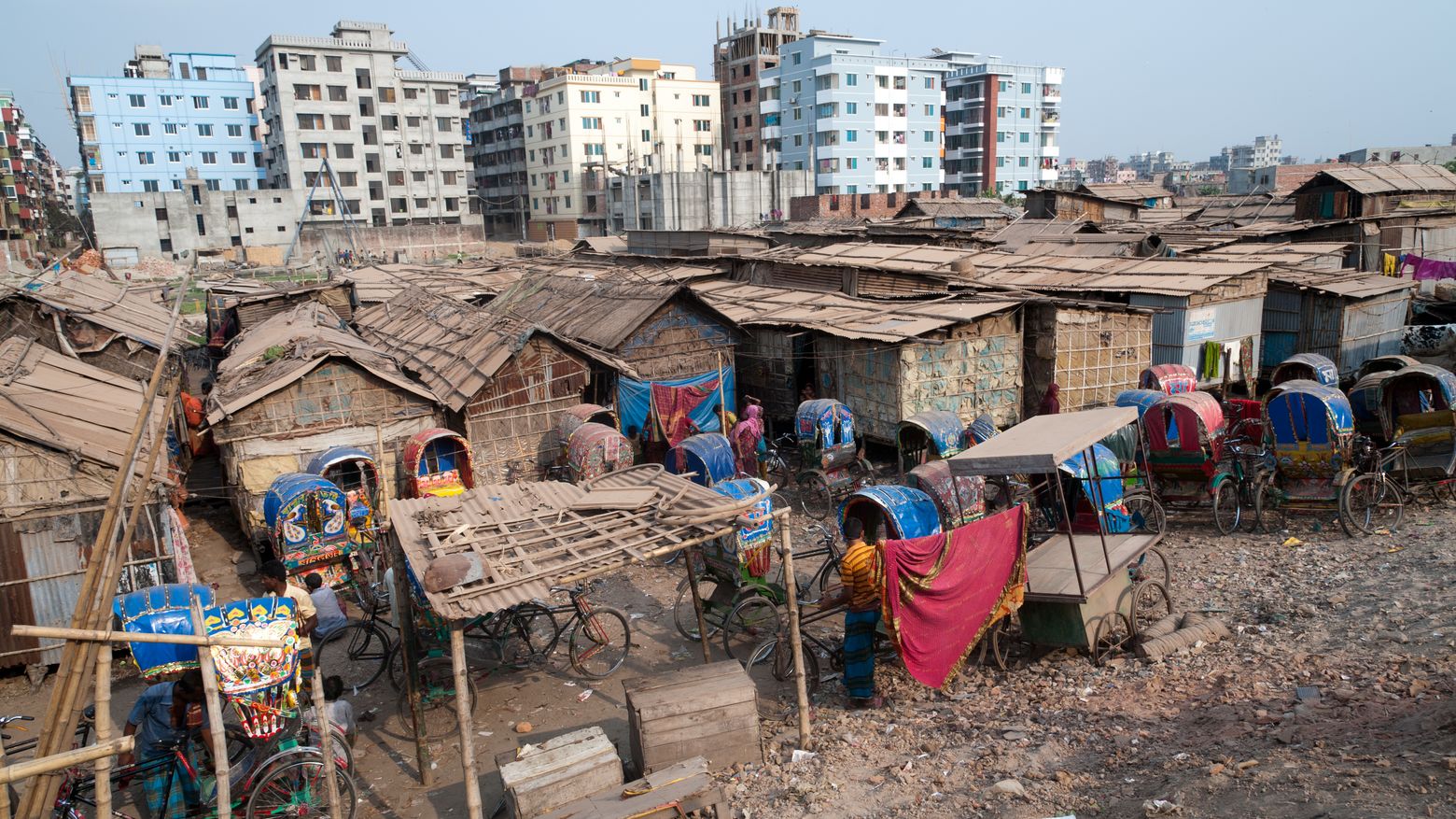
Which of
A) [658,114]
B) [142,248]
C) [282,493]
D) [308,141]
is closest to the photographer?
[282,493]

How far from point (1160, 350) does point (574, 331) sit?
48.8ft

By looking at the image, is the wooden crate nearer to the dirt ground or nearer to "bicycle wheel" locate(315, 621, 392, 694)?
the dirt ground

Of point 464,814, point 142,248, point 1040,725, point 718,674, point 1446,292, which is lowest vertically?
point 464,814

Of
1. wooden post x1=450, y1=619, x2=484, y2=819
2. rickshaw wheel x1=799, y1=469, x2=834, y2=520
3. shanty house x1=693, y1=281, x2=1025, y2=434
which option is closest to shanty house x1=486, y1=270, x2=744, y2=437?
shanty house x1=693, y1=281, x2=1025, y2=434

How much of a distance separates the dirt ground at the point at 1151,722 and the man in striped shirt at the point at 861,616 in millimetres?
273

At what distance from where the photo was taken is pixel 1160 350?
22.6m

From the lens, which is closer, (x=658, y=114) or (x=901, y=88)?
(x=901, y=88)

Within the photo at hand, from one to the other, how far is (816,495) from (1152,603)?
7.47 metres

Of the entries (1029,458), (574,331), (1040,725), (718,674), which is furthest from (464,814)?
(574,331)

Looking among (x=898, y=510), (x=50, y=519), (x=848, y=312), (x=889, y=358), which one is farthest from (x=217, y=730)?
(x=848, y=312)

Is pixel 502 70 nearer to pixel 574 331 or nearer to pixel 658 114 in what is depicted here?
pixel 658 114

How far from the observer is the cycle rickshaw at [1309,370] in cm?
1769

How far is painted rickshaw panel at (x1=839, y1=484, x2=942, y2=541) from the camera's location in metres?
11.4

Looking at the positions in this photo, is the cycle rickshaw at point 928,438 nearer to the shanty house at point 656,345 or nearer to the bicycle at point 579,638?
the shanty house at point 656,345
